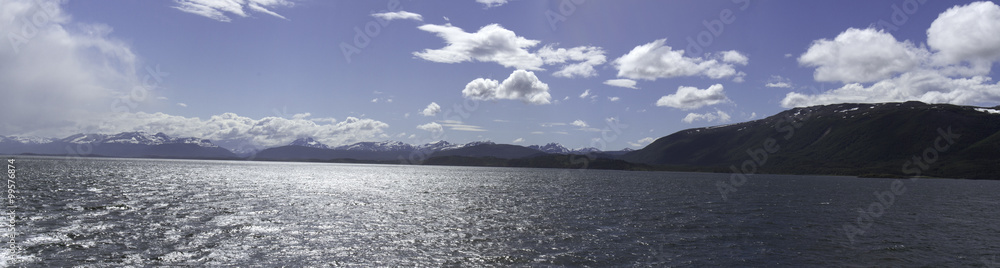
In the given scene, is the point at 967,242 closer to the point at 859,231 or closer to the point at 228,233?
the point at 859,231

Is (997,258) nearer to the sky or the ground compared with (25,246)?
nearer to the ground

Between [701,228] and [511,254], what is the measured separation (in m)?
28.0

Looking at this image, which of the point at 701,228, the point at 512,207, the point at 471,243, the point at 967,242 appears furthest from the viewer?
the point at 512,207

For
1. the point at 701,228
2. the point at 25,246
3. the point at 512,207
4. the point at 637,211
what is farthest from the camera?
the point at 512,207

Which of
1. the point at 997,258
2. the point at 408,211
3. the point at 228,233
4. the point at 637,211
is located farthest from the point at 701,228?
the point at 228,233

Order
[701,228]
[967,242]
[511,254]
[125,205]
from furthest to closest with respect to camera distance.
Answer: [125,205]
[701,228]
[967,242]
[511,254]

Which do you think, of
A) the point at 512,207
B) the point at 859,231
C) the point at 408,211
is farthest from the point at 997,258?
the point at 408,211

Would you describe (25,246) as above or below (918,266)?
above

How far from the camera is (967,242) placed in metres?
49.5

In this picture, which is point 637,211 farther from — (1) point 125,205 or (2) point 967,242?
(1) point 125,205

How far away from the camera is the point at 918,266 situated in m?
38.1

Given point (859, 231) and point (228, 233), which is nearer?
point (228, 233)

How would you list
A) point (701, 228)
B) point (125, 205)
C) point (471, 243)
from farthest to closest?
point (125, 205) → point (701, 228) → point (471, 243)

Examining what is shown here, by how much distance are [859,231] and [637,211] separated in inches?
1072
